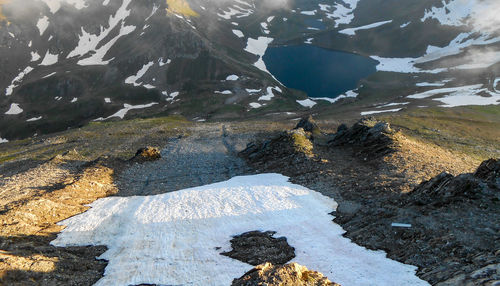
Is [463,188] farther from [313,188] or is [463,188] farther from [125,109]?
[125,109]

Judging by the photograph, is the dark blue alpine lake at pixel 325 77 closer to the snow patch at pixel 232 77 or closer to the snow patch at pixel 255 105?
the snow patch at pixel 232 77

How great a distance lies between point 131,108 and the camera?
15312 cm

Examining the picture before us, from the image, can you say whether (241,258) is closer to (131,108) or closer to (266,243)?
(266,243)

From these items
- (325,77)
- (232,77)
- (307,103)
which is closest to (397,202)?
(307,103)

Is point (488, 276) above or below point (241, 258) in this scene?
above

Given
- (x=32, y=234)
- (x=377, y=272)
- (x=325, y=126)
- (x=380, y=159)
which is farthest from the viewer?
(x=325, y=126)

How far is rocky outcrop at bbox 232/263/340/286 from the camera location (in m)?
11.8

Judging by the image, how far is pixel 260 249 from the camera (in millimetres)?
19062

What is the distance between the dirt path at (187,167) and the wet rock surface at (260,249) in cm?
1729

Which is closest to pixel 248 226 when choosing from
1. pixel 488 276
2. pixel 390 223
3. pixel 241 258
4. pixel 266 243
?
pixel 266 243

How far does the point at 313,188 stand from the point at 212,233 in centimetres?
1147

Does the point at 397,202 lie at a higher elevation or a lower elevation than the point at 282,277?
lower

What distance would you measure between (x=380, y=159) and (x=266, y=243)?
19.0 m

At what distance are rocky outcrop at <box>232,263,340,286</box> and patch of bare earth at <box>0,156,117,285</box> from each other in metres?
8.86
